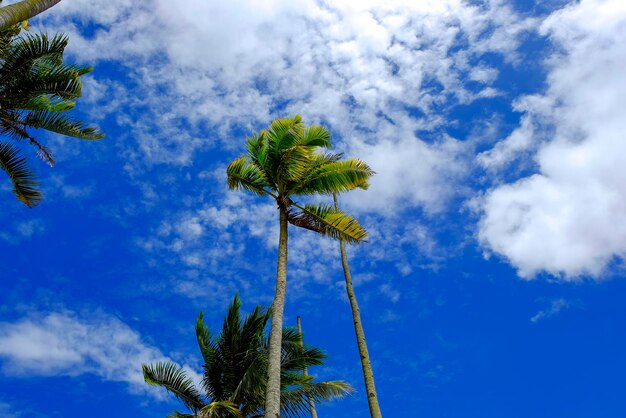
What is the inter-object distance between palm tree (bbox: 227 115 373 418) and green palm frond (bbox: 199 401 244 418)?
14.4 ft

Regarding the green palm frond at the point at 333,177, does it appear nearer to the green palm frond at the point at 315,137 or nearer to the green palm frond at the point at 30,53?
the green palm frond at the point at 315,137

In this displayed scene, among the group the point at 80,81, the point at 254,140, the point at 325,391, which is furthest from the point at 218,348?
the point at 80,81

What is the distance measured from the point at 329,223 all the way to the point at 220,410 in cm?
674

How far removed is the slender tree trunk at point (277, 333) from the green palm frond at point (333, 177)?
102 cm

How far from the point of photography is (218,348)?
18484 mm

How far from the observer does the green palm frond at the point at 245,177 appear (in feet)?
52.3

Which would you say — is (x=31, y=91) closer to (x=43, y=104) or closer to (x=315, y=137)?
(x=43, y=104)

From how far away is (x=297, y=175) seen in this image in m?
15.8

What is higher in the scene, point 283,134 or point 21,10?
point 283,134

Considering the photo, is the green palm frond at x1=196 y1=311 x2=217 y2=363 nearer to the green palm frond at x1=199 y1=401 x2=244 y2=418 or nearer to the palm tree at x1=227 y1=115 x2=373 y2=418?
the green palm frond at x1=199 y1=401 x2=244 y2=418

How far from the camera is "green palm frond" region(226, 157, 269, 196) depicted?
15.9 metres

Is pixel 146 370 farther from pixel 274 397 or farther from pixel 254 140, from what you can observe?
pixel 254 140

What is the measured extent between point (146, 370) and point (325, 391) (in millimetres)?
5849

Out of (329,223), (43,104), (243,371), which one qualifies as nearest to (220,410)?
(243,371)
